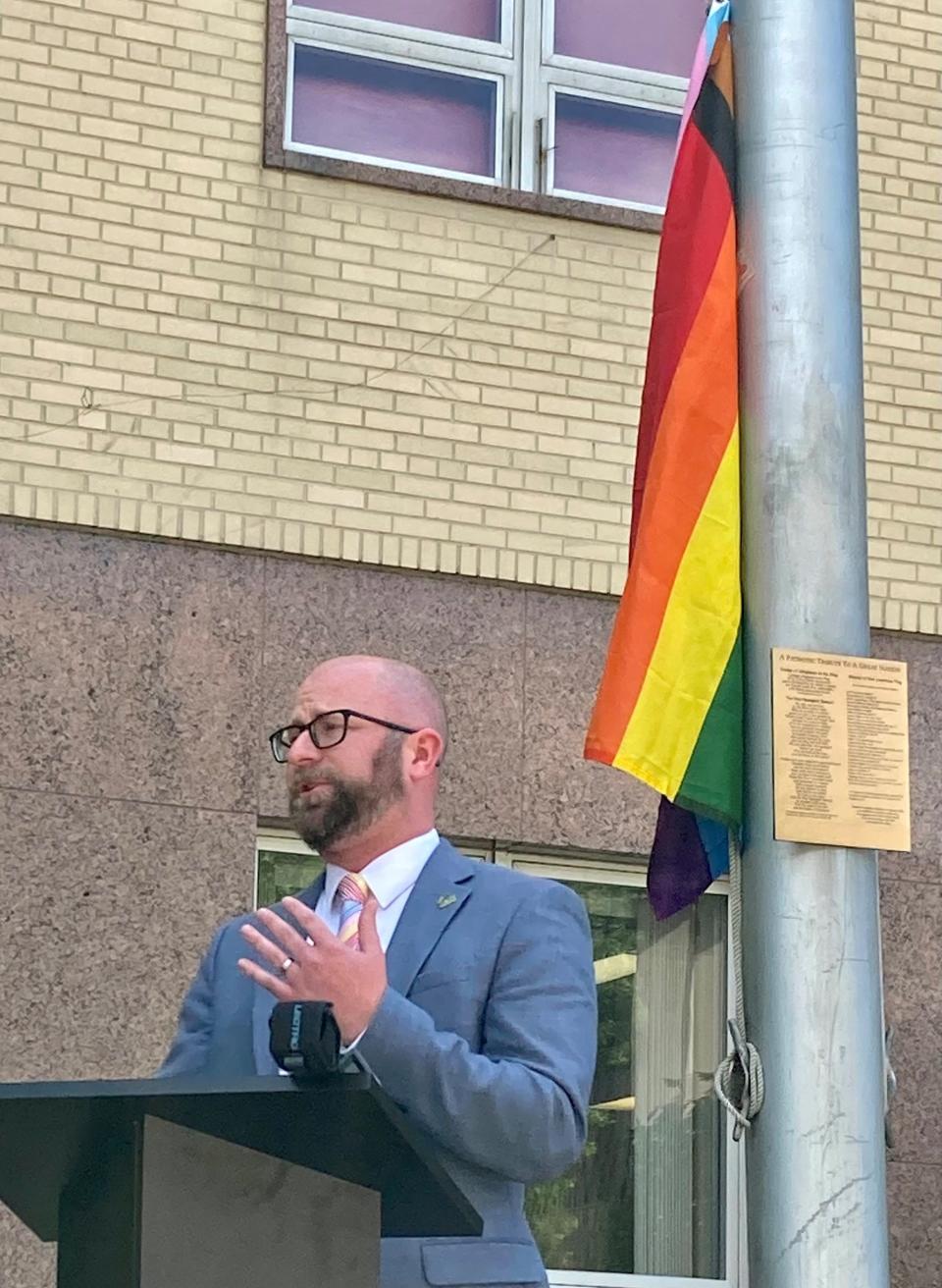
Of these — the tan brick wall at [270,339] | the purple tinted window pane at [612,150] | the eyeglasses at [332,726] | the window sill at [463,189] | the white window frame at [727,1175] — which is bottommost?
the white window frame at [727,1175]

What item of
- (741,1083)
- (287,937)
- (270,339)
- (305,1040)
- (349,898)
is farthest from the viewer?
(270,339)

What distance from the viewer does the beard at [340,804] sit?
4742mm

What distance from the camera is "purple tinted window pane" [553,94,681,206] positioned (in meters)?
9.51

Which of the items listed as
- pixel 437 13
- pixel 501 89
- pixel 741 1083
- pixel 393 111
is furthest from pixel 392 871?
pixel 437 13

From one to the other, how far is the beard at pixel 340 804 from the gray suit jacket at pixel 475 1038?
14 centimetres

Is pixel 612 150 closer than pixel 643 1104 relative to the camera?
No

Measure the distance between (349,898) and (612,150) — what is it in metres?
5.38

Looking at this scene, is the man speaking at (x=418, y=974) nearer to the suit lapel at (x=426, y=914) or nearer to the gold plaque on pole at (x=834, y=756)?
the suit lapel at (x=426, y=914)

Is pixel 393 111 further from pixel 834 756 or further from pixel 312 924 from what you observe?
pixel 312 924

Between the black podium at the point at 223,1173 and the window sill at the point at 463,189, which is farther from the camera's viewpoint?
the window sill at the point at 463,189

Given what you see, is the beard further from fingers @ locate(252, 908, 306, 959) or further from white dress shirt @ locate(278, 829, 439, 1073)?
fingers @ locate(252, 908, 306, 959)

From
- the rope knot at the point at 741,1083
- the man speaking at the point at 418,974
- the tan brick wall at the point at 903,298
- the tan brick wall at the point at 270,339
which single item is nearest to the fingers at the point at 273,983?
the man speaking at the point at 418,974

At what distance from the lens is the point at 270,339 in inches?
345

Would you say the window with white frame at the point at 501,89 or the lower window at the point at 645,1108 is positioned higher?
the window with white frame at the point at 501,89
